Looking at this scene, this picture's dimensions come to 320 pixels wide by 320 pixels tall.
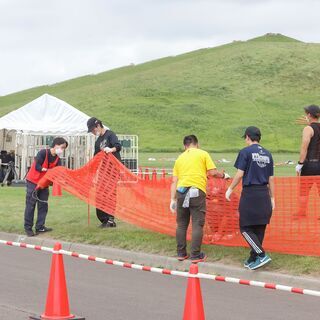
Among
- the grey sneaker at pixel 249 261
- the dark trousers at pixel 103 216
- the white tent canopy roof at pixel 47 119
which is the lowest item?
the grey sneaker at pixel 249 261

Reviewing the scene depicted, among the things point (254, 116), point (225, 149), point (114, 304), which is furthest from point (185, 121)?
point (114, 304)

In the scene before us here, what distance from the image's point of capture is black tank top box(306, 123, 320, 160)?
38.9 ft

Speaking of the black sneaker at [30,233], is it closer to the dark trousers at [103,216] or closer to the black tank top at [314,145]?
the dark trousers at [103,216]

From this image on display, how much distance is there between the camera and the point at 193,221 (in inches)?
Result: 423

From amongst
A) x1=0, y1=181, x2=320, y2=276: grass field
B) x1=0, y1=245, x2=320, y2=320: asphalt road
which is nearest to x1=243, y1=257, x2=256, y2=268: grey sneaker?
x1=0, y1=181, x2=320, y2=276: grass field

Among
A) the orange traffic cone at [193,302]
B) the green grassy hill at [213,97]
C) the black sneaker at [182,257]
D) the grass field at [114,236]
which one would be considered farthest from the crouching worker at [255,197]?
the green grassy hill at [213,97]

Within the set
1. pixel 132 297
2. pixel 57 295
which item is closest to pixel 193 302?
pixel 57 295

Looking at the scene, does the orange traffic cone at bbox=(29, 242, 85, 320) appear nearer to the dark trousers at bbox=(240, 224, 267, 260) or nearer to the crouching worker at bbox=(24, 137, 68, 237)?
the dark trousers at bbox=(240, 224, 267, 260)

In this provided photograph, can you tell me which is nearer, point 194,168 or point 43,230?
point 194,168

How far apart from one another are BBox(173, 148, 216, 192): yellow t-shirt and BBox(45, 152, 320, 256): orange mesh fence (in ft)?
2.21

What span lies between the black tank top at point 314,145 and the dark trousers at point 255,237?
2.35 m

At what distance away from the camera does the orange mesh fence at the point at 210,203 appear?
10508 mm

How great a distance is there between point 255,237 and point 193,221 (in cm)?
116

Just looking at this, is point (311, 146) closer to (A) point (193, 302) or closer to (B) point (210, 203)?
(B) point (210, 203)
